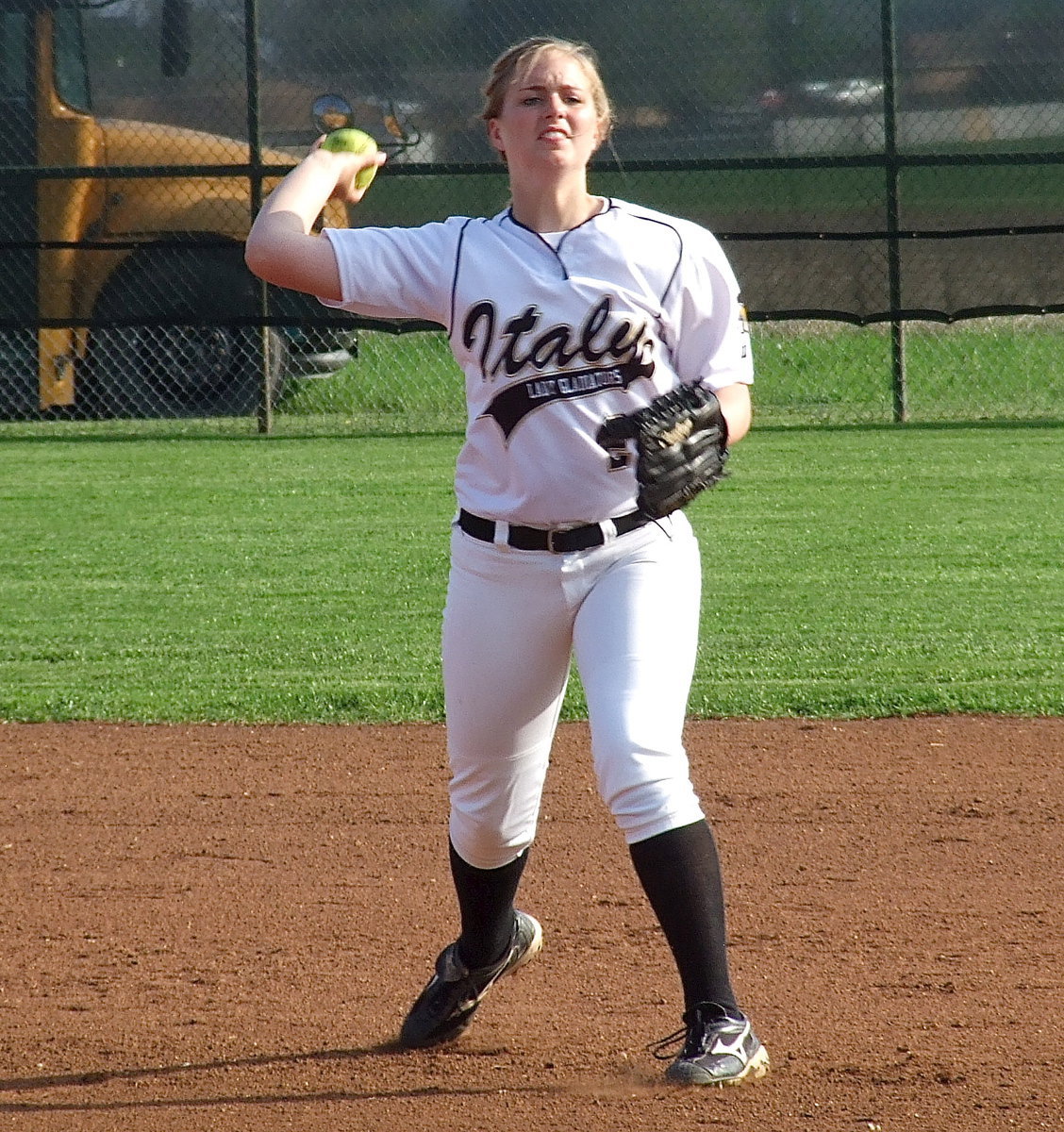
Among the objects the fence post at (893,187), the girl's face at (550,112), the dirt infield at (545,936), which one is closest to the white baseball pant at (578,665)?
the dirt infield at (545,936)

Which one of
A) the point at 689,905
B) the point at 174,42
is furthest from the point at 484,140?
the point at 689,905

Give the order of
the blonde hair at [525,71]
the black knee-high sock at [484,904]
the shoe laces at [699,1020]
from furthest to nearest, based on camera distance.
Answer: the black knee-high sock at [484,904]
the blonde hair at [525,71]
the shoe laces at [699,1020]

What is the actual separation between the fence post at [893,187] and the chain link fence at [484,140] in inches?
0.7

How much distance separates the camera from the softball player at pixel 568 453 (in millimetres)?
2656

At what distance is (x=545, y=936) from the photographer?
11.5ft

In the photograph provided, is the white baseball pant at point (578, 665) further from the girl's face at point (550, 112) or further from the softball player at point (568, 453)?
the girl's face at point (550, 112)

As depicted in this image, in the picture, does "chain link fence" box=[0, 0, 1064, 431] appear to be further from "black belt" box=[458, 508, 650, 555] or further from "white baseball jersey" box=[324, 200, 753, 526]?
"black belt" box=[458, 508, 650, 555]

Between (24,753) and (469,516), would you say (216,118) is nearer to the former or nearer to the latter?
(24,753)

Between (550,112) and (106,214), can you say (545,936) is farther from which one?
(106,214)

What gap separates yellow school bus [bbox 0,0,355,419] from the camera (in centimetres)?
1148

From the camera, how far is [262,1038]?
2.98 meters

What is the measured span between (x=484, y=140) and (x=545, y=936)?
881 centimetres

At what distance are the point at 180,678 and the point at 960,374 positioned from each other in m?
8.18

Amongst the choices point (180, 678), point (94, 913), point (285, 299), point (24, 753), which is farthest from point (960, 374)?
point (94, 913)
